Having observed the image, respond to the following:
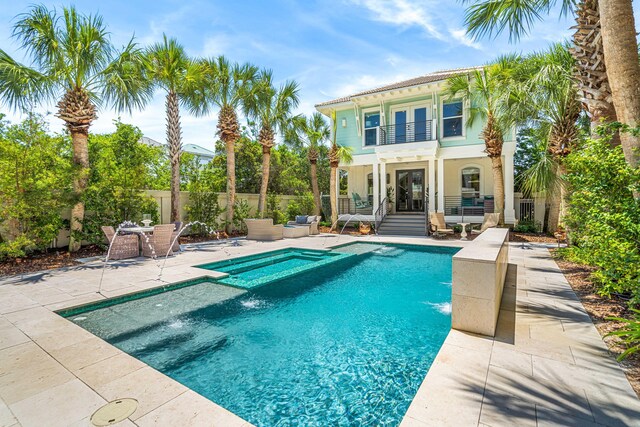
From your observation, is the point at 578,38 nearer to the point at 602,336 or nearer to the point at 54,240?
the point at 602,336

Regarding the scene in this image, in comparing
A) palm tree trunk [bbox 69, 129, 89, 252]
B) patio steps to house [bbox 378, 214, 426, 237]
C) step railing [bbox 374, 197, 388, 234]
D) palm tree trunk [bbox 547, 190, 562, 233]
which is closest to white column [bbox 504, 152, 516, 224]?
palm tree trunk [bbox 547, 190, 562, 233]

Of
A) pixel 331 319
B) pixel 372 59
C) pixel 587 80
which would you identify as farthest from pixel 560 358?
pixel 372 59

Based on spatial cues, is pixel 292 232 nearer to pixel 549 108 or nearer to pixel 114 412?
pixel 549 108

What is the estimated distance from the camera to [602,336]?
347 centimetres

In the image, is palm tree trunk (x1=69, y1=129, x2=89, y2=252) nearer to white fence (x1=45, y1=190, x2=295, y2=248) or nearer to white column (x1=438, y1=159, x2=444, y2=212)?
white fence (x1=45, y1=190, x2=295, y2=248)

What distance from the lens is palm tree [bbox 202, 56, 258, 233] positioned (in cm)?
1299

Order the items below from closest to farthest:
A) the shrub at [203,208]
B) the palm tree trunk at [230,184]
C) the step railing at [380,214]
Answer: the shrub at [203,208] → the palm tree trunk at [230,184] → the step railing at [380,214]

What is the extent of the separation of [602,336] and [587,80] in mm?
5201

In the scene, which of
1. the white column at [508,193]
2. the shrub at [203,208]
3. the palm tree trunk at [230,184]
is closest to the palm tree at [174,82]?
the shrub at [203,208]

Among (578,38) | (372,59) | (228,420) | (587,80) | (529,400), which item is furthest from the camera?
(372,59)

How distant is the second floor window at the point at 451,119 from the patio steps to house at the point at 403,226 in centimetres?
470

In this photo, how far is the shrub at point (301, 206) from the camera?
1797 cm

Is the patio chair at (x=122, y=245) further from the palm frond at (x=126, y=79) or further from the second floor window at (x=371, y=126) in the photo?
the second floor window at (x=371, y=126)

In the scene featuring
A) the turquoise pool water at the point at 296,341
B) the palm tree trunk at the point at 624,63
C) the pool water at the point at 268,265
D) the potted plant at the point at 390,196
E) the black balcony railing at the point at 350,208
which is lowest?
the turquoise pool water at the point at 296,341
